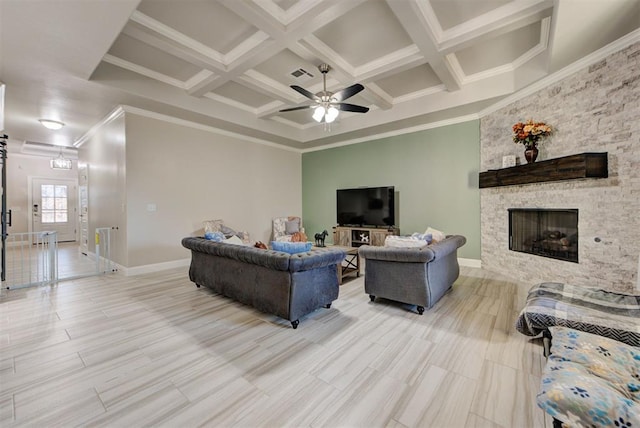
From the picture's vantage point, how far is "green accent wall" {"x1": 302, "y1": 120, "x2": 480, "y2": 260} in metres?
5.24

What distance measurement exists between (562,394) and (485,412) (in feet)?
1.74

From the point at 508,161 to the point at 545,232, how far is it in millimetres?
1229

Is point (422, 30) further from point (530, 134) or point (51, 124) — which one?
point (51, 124)

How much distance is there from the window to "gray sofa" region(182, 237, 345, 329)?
913cm

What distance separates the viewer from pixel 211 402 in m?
1.70

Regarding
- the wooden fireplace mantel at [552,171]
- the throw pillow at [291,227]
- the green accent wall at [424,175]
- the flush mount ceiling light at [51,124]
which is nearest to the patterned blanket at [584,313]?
the wooden fireplace mantel at [552,171]

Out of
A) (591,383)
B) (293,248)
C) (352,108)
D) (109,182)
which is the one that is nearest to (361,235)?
(352,108)

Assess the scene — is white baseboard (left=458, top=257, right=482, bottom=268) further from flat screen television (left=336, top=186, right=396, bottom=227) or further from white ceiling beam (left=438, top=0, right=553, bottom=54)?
white ceiling beam (left=438, top=0, right=553, bottom=54)

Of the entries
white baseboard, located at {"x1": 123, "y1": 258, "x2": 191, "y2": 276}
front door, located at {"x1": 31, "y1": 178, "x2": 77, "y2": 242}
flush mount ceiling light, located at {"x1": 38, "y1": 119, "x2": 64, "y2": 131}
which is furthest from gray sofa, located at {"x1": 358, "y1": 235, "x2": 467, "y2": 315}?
front door, located at {"x1": 31, "y1": 178, "x2": 77, "y2": 242}

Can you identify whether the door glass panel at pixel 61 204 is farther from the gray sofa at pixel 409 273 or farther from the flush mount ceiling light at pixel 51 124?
the gray sofa at pixel 409 273

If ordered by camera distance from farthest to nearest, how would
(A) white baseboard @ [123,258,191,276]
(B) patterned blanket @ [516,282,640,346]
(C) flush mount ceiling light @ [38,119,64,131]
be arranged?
(C) flush mount ceiling light @ [38,119,64,131]
(A) white baseboard @ [123,258,191,276]
(B) patterned blanket @ [516,282,640,346]

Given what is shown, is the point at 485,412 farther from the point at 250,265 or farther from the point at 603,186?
the point at 603,186

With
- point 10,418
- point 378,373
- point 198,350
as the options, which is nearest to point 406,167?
point 378,373

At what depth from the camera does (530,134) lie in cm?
391
